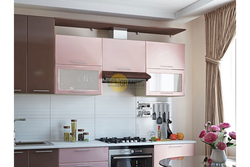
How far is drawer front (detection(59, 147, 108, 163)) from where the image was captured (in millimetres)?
3447

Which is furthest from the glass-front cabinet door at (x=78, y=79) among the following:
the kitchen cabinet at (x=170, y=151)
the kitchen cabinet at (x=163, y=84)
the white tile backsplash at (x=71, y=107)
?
the kitchen cabinet at (x=170, y=151)

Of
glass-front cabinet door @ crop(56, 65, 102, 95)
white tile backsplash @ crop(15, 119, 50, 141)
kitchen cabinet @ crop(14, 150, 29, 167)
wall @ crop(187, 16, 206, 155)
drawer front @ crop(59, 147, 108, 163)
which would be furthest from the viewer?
wall @ crop(187, 16, 206, 155)

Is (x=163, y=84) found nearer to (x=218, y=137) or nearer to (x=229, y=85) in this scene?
(x=229, y=85)

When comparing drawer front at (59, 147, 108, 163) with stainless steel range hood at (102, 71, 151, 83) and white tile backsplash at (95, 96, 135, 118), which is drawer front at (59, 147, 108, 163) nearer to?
white tile backsplash at (95, 96, 135, 118)

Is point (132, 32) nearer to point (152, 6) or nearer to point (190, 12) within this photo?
point (152, 6)

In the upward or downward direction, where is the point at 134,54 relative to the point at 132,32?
downward

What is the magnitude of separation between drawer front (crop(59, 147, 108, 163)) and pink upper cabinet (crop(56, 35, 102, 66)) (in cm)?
114

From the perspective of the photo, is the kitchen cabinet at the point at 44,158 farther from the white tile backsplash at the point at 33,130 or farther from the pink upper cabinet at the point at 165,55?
the pink upper cabinet at the point at 165,55

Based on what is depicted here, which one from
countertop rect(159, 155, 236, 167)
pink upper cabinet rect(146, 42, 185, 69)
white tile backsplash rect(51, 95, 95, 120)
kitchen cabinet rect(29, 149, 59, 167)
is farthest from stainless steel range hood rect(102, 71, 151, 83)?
countertop rect(159, 155, 236, 167)

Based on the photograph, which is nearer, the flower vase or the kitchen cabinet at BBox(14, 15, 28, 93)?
the flower vase

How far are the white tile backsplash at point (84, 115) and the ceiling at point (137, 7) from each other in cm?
115

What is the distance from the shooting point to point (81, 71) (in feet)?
12.7
